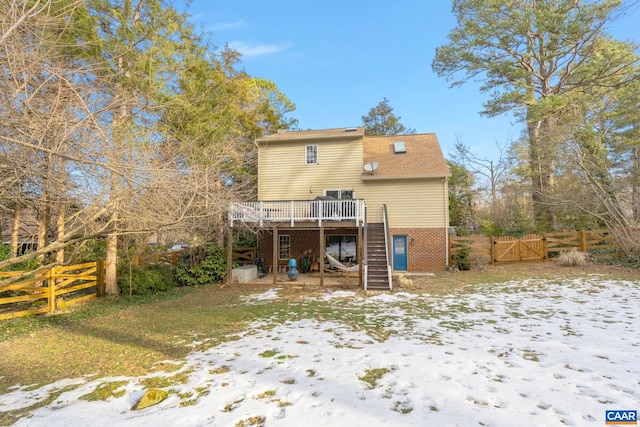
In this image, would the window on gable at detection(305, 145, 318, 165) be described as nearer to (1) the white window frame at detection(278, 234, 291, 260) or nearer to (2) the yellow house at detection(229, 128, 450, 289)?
(2) the yellow house at detection(229, 128, 450, 289)

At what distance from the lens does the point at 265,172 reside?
15508 mm

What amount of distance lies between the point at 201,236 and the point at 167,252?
280 cm

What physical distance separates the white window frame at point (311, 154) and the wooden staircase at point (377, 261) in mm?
4338

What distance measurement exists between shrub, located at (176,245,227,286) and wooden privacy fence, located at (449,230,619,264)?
10573 millimetres

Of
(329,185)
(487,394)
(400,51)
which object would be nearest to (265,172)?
(329,185)

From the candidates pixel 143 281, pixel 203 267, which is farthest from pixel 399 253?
pixel 143 281

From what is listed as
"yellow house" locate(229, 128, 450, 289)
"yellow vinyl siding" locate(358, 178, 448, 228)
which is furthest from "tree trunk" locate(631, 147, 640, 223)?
"yellow vinyl siding" locate(358, 178, 448, 228)

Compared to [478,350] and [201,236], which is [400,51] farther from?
[478,350]

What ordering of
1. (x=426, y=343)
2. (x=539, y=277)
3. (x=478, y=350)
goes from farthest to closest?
1. (x=539, y=277)
2. (x=426, y=343)
3. (x=478, y=350)

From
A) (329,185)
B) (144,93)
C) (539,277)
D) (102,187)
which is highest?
(144,93)

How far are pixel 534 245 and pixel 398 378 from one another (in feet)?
48.4

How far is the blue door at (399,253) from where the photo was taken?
1441cm

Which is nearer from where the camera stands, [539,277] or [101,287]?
[101,287]

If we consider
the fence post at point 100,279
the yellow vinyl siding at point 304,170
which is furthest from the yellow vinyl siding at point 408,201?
the fence post at point 100,279
